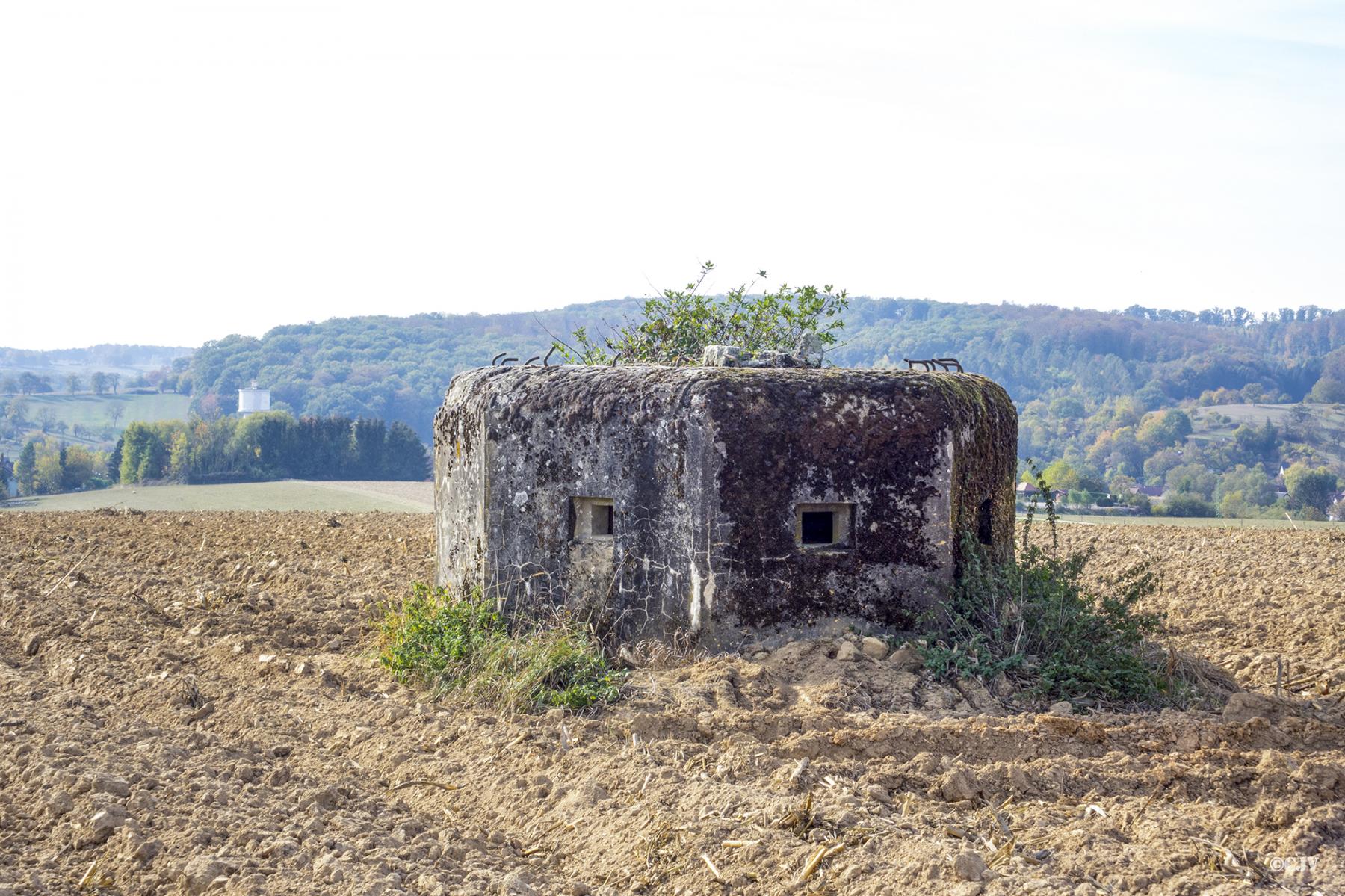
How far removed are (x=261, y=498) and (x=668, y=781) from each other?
28763 mm

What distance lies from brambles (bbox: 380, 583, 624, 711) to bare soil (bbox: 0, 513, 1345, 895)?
157mm

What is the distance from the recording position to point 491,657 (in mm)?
7203

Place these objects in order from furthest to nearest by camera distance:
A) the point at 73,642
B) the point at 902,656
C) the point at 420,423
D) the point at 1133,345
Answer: the point at 1133,345 < the point at 420,423 < the point at 73,642 < the point at 902,656

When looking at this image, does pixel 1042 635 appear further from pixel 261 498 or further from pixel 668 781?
pixel 261 498

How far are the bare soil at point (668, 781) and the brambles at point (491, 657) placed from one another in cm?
16

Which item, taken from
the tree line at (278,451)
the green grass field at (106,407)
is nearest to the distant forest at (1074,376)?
the green grass field at (106,407)

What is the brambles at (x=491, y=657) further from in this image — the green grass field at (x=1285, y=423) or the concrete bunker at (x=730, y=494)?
the green grass field at (x=1285, y=423)

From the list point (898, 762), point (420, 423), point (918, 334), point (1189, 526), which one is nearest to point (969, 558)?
point (898, 762)

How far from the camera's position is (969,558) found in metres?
7.62

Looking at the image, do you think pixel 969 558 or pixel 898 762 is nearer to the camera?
pixel 898 762

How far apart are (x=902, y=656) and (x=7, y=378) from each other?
11490cm

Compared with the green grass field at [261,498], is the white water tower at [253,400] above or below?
above

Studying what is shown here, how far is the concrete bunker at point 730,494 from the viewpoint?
723cm

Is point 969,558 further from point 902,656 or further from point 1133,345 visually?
point 1133,345
